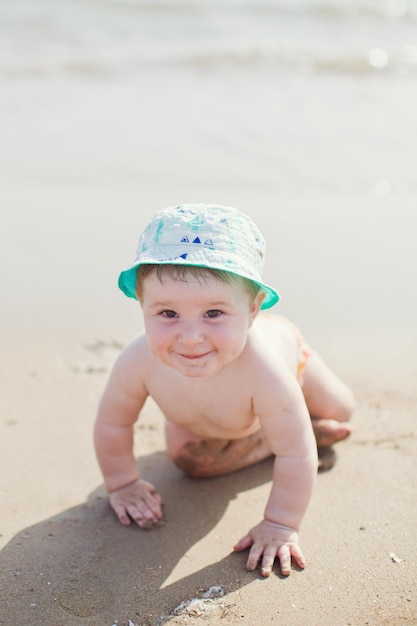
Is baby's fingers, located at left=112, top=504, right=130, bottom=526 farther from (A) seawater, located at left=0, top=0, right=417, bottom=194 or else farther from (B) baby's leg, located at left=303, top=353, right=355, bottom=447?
(A) seawater, located at left=0, top=0, right=417, bottom=194

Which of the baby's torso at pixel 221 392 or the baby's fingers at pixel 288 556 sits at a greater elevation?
the baby's torso at pixel 221 392

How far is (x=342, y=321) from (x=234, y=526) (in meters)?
1.67

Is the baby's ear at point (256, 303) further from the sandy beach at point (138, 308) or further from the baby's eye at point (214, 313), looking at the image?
the sandy beach at point (138, 308)

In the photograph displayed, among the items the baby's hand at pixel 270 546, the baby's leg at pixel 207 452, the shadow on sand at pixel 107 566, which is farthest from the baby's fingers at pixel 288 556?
the baby's leg at pixel 207 452

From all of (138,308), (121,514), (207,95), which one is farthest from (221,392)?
(207,95)

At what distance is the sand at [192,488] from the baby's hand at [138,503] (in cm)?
4

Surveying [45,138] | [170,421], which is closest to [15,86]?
[45,138]

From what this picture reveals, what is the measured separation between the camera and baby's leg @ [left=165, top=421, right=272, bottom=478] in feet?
9.68

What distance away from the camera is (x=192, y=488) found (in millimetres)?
2961

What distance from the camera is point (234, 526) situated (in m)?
2.70

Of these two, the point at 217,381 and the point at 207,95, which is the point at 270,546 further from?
the point at 207,95

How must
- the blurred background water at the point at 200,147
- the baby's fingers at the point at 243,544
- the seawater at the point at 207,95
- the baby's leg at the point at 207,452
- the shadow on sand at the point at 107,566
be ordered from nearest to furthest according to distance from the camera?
the shadow on sand at the point at 107,566 < the baby's fingers at the point at 243,544 < the baby's leg at the point at 207,452 < the blurred background water at the point at 200,147 < the seawater at the point at 207,95

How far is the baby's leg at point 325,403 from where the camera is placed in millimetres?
3107

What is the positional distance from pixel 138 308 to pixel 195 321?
1.89 m
